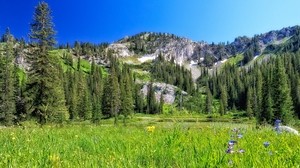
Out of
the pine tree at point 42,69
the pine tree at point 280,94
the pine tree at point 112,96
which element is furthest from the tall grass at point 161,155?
the pine tree at point 112,96

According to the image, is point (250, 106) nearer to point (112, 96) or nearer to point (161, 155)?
point (112, 96)

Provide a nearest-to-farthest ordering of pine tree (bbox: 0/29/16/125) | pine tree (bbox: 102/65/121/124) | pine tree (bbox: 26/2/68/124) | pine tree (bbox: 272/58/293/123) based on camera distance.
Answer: pine tree (bbox: 26/2/68/124) → pine tree (bbox: 0/29/16/125) → pine tree (bbox: 272/58/293/123) → pine tree (bbox: 102/65/121/124)

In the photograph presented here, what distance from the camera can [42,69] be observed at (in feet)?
172

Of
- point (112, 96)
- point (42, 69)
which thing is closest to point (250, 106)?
point (112, 96)

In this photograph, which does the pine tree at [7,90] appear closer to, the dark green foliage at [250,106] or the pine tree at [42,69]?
the pine tree at [42,69]

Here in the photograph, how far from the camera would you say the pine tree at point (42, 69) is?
5147cm

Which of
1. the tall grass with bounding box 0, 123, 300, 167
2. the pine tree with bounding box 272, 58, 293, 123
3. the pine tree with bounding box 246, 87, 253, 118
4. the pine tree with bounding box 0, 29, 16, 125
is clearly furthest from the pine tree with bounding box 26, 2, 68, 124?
the pine tree with bounding box 246, 87, 253, 118

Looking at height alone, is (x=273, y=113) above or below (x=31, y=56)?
below

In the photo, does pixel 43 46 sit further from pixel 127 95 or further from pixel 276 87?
pixel 127 95

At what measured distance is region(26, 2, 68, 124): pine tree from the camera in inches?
2026

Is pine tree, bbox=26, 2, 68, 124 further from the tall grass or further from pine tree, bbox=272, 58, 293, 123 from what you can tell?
pine tree, bbox=272, 58, 293, 123

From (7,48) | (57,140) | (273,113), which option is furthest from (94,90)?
(57,140)

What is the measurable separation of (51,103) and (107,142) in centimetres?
4636

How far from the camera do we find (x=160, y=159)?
17.4 ft
